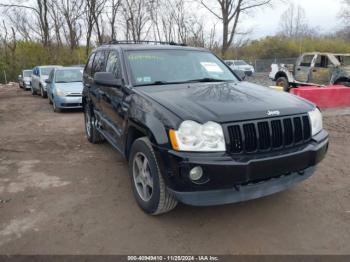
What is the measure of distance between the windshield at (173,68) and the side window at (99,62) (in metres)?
0.97

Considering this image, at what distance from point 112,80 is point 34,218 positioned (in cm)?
181

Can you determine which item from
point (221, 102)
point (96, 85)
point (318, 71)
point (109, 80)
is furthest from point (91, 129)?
point (318, 71)

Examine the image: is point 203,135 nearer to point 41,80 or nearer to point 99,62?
point 99,62

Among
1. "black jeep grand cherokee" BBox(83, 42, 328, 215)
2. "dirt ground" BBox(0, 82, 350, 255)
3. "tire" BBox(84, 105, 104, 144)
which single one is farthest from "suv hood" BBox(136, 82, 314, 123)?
"tire" BBox(84, 105, 104, 144)

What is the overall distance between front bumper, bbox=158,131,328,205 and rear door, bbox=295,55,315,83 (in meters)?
11.1

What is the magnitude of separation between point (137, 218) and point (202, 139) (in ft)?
4.10

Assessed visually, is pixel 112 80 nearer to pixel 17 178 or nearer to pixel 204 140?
pixel 204 140

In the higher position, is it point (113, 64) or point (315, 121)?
point (113, 64)

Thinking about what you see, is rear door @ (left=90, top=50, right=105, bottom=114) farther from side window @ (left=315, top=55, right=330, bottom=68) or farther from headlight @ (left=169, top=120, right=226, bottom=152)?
side window @ (left=315, top=55, right=330, bottom=68)

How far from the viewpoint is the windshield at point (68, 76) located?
36.8 ft

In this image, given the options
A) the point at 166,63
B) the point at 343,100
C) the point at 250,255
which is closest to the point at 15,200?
the point at 166,63

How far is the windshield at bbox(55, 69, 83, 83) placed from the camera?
11.2m

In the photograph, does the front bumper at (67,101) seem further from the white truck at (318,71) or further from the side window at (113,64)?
the white truck at (318,71)

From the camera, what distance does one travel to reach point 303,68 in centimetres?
1319
